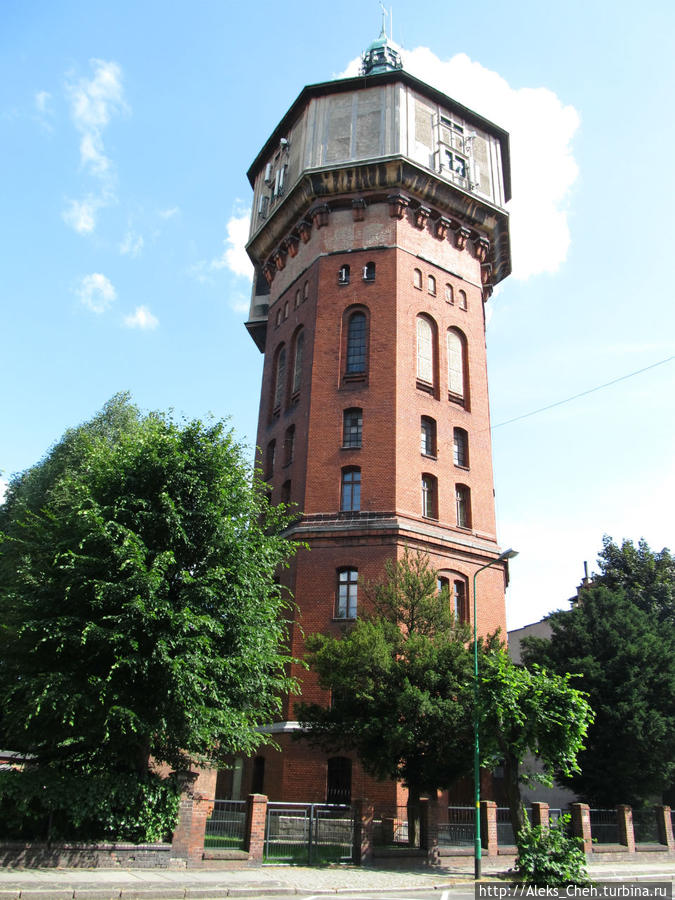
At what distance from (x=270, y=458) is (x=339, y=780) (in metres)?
15.3

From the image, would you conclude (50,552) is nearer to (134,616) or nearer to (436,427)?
(134,616)

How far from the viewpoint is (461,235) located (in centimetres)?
3612

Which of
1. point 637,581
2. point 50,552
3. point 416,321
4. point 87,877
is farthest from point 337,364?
point 87,877

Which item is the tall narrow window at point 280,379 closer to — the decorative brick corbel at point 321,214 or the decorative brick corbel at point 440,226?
the decorative brick corbel at point 321,214

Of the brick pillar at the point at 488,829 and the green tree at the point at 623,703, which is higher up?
the green tree at the point at 623,703

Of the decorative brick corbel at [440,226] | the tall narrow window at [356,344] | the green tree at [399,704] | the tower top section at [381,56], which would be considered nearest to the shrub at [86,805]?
the green tree at [399,704]

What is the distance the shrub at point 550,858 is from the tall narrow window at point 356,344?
2076cm

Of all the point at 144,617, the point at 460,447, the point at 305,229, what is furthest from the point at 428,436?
the point at 144,617

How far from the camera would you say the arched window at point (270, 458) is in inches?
1340

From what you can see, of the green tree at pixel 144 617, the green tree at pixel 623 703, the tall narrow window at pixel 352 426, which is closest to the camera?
the green tree at pixel 144 617

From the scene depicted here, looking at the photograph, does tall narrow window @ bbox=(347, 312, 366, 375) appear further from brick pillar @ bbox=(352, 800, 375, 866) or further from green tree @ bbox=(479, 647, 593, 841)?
brick pillar @ bbox=(352, 800, 375, 866)

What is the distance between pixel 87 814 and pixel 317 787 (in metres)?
11.2

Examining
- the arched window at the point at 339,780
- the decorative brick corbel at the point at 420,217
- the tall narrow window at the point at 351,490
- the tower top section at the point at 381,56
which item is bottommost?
the arched window at the point at 339,780

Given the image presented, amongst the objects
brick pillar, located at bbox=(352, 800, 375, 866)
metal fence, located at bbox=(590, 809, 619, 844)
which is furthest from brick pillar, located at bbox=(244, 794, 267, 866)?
metal fence, located at bbox=(590, 809, 619, 844)
